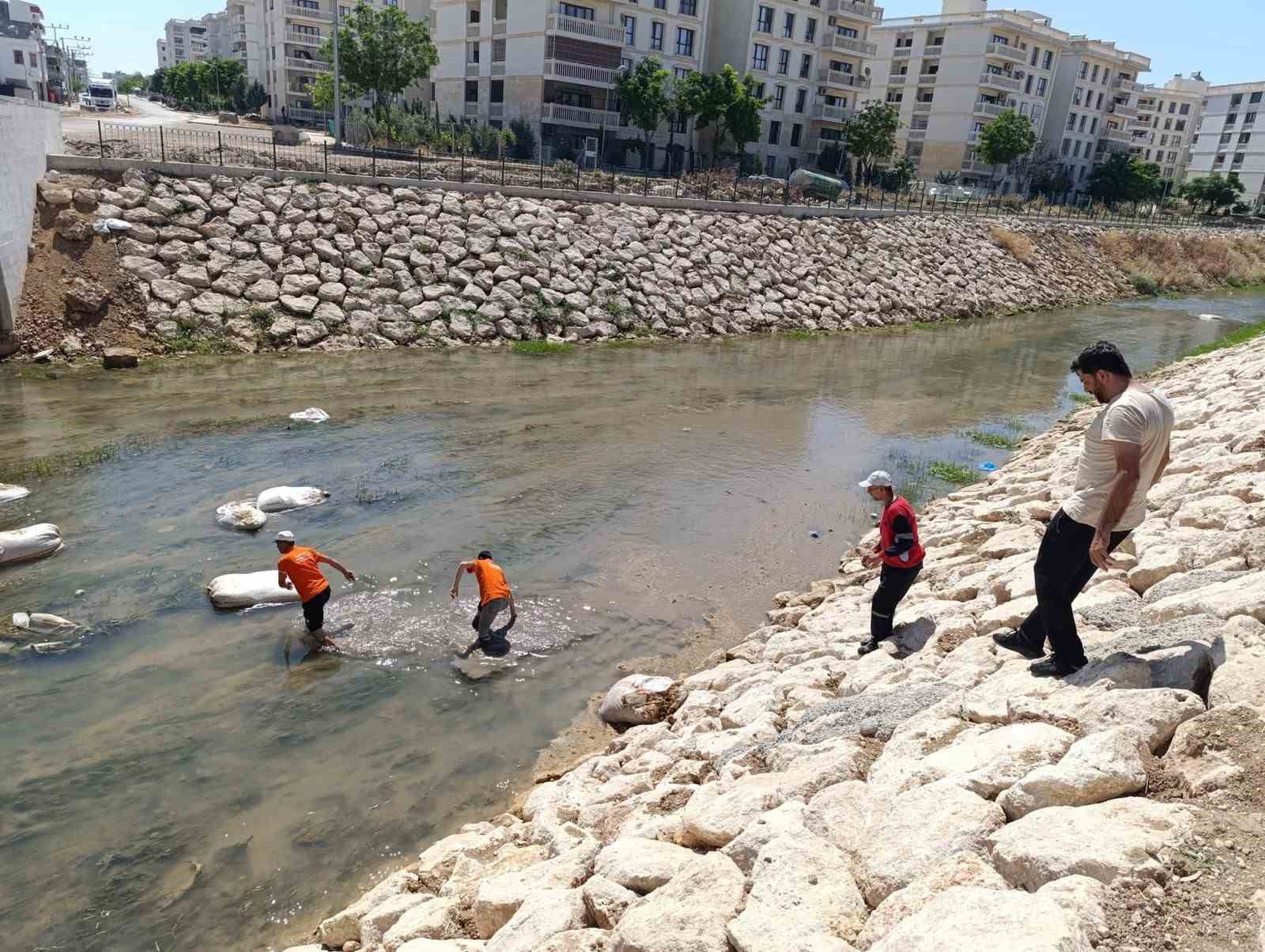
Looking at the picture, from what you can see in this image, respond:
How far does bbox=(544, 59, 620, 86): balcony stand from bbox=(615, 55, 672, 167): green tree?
693 mm

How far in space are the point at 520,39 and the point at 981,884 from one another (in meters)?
47.9

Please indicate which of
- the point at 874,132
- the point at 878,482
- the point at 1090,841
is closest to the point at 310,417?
the point at 878,482

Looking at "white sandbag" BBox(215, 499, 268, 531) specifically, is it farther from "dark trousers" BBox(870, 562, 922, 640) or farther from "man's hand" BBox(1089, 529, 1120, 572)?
"man's hand" BBox(1089, 529, 1120, 572)

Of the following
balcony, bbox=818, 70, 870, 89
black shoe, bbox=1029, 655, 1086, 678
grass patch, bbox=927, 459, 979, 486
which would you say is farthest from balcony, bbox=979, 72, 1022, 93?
black shoe, bbox=1029, 655, 1086, 678

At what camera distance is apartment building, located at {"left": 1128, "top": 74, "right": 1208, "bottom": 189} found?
10181 cm

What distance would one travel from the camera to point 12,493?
1119 centimetres

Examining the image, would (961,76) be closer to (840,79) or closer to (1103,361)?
(840,79)

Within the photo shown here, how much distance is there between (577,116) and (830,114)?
1989 cm

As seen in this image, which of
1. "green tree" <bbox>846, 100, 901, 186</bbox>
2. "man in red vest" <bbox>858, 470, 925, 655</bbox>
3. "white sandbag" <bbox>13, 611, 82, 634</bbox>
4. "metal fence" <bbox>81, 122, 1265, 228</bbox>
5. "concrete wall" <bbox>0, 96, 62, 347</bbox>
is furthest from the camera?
"green tree" <bbox>846, 100, 901, 186</bbox>

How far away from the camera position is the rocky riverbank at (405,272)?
61.6 feet

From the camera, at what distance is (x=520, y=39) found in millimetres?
44125

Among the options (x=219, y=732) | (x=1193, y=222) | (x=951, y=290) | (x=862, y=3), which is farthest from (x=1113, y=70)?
(x=219, y=732)

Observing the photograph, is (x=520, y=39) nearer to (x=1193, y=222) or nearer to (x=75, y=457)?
(x=75, y=457)

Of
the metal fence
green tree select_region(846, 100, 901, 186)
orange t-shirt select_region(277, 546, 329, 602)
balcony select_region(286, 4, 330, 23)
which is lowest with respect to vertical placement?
orange t-shirt select_region(277, 546, 329, 602)
